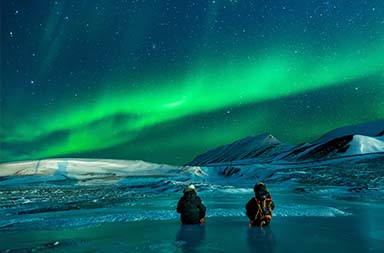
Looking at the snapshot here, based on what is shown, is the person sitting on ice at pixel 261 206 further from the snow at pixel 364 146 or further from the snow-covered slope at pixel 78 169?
the snow at pixel 364 146

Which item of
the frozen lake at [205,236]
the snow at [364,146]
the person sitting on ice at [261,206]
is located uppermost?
the snow at [364,146]

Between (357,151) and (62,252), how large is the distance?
6720 inches

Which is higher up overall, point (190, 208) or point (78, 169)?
point (78, 169)

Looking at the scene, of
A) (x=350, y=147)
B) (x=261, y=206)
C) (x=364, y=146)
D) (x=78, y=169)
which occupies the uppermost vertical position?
(x=78, y=169)

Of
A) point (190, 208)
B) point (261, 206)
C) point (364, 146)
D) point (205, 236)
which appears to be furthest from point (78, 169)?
point (205, 236)

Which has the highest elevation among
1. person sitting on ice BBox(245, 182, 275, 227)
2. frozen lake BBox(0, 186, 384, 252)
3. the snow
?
the snow

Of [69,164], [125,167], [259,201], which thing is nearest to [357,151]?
[125,167]

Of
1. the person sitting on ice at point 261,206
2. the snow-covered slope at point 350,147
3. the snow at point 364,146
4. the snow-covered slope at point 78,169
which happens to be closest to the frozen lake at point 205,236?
the person sitting on ice at point 261,206

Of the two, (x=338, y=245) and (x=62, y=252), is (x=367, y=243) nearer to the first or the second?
(x=338, y=245)

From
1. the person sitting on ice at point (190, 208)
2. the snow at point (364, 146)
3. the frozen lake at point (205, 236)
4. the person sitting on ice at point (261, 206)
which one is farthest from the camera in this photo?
the snow at point (364, 146)

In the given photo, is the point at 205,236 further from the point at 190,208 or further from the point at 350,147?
the point at 350,147

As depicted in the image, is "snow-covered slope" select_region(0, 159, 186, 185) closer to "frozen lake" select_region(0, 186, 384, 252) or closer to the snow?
the snow

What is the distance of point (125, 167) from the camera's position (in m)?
188

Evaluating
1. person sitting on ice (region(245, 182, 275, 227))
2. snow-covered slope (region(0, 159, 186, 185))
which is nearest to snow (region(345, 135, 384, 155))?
snow-covered slope (region(0, 159, 186, 185))
